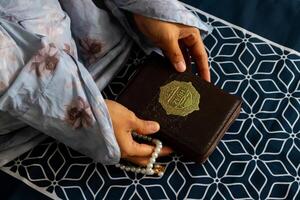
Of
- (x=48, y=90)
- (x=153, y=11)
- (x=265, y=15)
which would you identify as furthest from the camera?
(x=265, y=15)

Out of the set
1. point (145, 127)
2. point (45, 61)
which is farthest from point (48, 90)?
point (145, 127)

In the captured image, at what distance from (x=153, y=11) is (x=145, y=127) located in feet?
0.63

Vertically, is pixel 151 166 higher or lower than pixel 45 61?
lower

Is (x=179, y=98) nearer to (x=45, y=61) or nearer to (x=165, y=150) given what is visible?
(x=165, y=150)

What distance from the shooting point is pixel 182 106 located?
782mm

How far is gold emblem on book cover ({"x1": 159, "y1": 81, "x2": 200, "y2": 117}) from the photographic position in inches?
30.6

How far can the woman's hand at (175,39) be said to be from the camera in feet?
2.66

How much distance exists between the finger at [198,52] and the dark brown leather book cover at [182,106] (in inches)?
1.7

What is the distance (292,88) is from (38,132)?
43cm

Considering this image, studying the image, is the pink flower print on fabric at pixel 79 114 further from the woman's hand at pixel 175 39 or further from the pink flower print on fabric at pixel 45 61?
the woman's hand at pixel 175 39

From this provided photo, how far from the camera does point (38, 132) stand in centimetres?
81

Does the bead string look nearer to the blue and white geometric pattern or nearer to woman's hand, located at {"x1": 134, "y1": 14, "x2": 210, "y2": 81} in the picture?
the blue and white geometric pattern

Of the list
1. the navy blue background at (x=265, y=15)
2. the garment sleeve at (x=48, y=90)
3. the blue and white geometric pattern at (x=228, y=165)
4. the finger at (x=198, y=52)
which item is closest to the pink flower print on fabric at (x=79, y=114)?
the garment sleeve at (x=48, y=90)

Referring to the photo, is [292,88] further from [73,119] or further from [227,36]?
[73,119]
